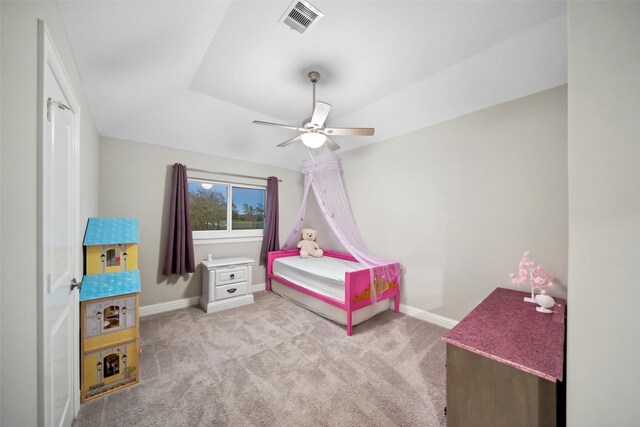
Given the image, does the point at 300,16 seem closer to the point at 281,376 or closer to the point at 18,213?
the point at 18,213

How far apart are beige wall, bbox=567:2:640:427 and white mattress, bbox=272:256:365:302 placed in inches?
84.7

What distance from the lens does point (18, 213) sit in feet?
2.66

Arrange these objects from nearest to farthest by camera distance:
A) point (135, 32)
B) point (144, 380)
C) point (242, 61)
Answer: point (135, 32) < point (144, 380) < point (242, 61)

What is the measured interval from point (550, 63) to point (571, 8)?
1750 millimetres

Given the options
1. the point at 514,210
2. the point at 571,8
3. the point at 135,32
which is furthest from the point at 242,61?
the point at 514,210

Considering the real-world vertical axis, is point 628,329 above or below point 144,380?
above

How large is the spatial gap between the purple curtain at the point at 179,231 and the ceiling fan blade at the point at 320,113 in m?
2.24

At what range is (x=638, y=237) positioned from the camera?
0.71m

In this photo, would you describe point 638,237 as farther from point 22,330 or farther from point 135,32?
point 135,32

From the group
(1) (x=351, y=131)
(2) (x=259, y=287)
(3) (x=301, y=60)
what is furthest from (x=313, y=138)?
(2) (x=259, y=287)

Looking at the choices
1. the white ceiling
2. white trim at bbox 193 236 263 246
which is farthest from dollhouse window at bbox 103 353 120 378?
the white ceiling

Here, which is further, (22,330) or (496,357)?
(496,357)

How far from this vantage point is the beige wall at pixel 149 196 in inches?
117

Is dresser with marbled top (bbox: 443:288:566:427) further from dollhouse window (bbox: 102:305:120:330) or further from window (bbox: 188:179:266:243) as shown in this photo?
window (bbox: 188:179:266:243)
